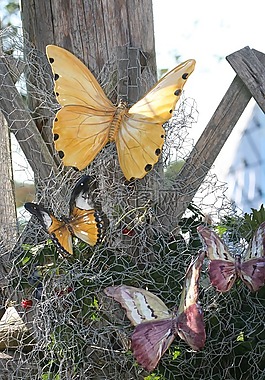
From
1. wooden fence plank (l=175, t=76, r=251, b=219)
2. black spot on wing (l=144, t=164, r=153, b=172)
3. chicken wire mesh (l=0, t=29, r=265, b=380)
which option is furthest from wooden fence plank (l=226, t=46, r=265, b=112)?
black spot on wing (l=144, t=164, r=153, b=172)

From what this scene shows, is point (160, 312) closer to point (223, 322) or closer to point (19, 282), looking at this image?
point (223, 322)

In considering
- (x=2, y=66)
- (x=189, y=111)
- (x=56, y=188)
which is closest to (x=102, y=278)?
(x=56, y=188)

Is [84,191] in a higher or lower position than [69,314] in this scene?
higher

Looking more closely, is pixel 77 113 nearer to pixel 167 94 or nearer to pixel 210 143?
pixel 167 94

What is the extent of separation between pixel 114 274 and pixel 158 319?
130 millimetres

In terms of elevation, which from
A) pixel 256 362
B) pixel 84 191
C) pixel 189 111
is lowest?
pixel 256 362

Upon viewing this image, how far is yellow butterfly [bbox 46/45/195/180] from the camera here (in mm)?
995

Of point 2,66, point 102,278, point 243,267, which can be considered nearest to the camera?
point 243,267

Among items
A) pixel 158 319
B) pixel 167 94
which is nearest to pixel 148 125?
pixel 167 94

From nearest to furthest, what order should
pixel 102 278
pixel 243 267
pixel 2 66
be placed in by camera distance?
pixel 243 267 → pixel 102 278 → pixel 2 66

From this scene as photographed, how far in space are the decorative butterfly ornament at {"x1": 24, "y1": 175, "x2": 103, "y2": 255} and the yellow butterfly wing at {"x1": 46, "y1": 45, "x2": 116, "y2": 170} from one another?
0.04m

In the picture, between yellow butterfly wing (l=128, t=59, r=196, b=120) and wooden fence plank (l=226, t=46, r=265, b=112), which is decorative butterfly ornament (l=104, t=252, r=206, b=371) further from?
wooden fence plank (l=226, t=46, r=265, b=112)

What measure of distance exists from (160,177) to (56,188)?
0.16 m

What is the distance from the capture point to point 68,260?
3.46 ft
